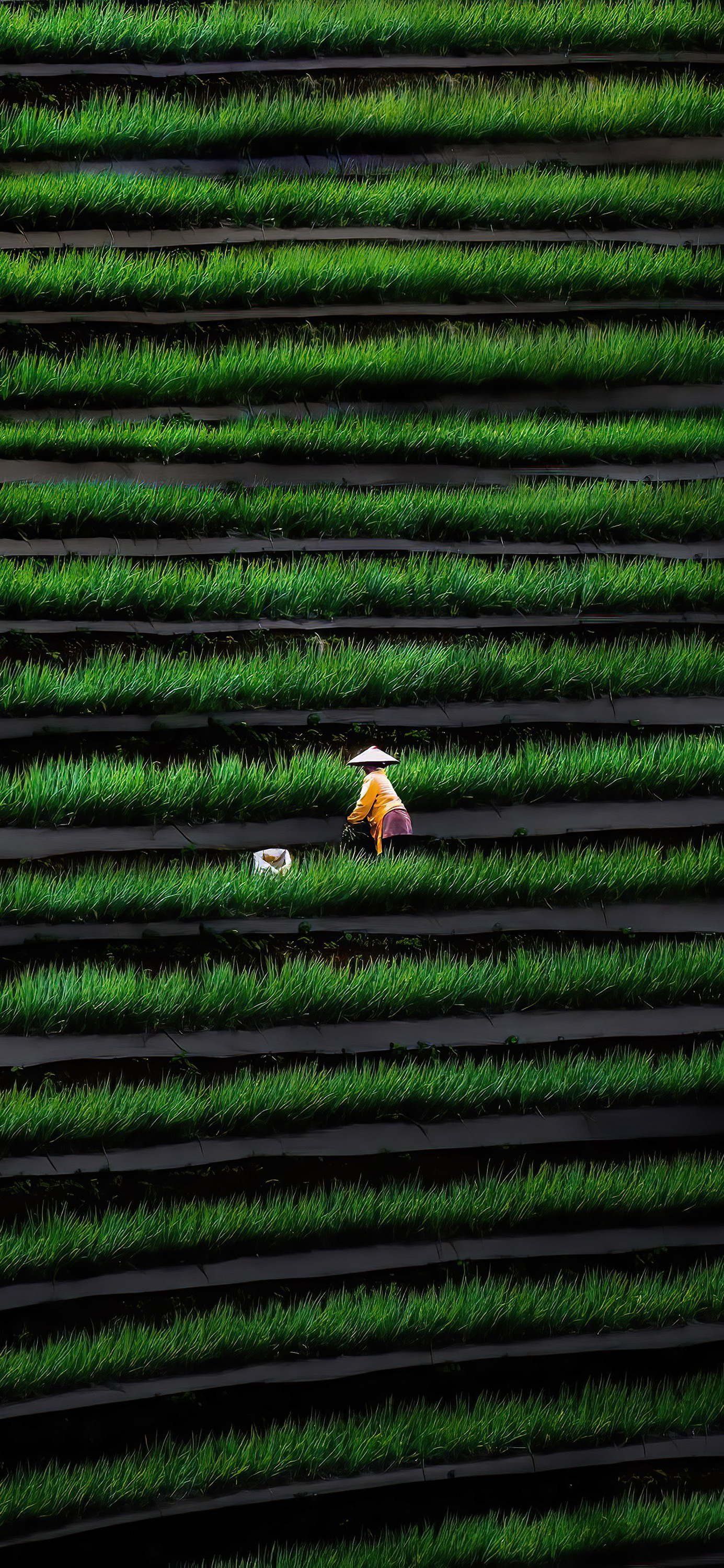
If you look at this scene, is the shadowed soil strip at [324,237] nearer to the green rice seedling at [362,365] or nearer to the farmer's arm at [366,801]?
the green rice seedling at [362,365]

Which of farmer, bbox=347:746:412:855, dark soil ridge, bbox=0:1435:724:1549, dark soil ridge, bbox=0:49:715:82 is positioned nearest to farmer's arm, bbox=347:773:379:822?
farmer, bbox=347:746:412:855

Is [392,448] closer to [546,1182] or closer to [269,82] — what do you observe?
[269,82]

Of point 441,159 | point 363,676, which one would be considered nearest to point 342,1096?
point 363,676

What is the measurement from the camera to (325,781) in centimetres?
266

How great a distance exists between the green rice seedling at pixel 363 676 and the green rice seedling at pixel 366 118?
1.73 metres

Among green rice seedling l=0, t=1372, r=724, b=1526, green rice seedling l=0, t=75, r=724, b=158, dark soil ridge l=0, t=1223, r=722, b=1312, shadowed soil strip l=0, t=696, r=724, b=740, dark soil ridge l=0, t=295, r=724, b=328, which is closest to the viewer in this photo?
green rice seedling l=0, t=1372, r=724, b=1526

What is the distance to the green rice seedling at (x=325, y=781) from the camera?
2.60 meters

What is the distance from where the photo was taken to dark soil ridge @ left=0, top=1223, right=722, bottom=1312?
7.34 ft

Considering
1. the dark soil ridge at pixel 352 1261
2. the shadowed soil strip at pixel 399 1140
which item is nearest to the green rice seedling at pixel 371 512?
the shadowed soil strip at pixel 399 1140

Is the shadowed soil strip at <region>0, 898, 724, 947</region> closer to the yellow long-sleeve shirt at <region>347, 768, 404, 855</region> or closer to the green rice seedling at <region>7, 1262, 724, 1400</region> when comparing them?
the yellow long-sleeve shirt at <region>347, 768, 404, 855</region>

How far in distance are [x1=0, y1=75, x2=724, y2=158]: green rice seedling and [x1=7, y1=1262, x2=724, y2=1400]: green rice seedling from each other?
129 inches

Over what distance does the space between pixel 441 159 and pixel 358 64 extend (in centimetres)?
43

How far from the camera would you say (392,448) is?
3094 millimetres

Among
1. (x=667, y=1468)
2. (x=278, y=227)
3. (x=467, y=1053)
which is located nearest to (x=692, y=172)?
(x=278, y=227)
